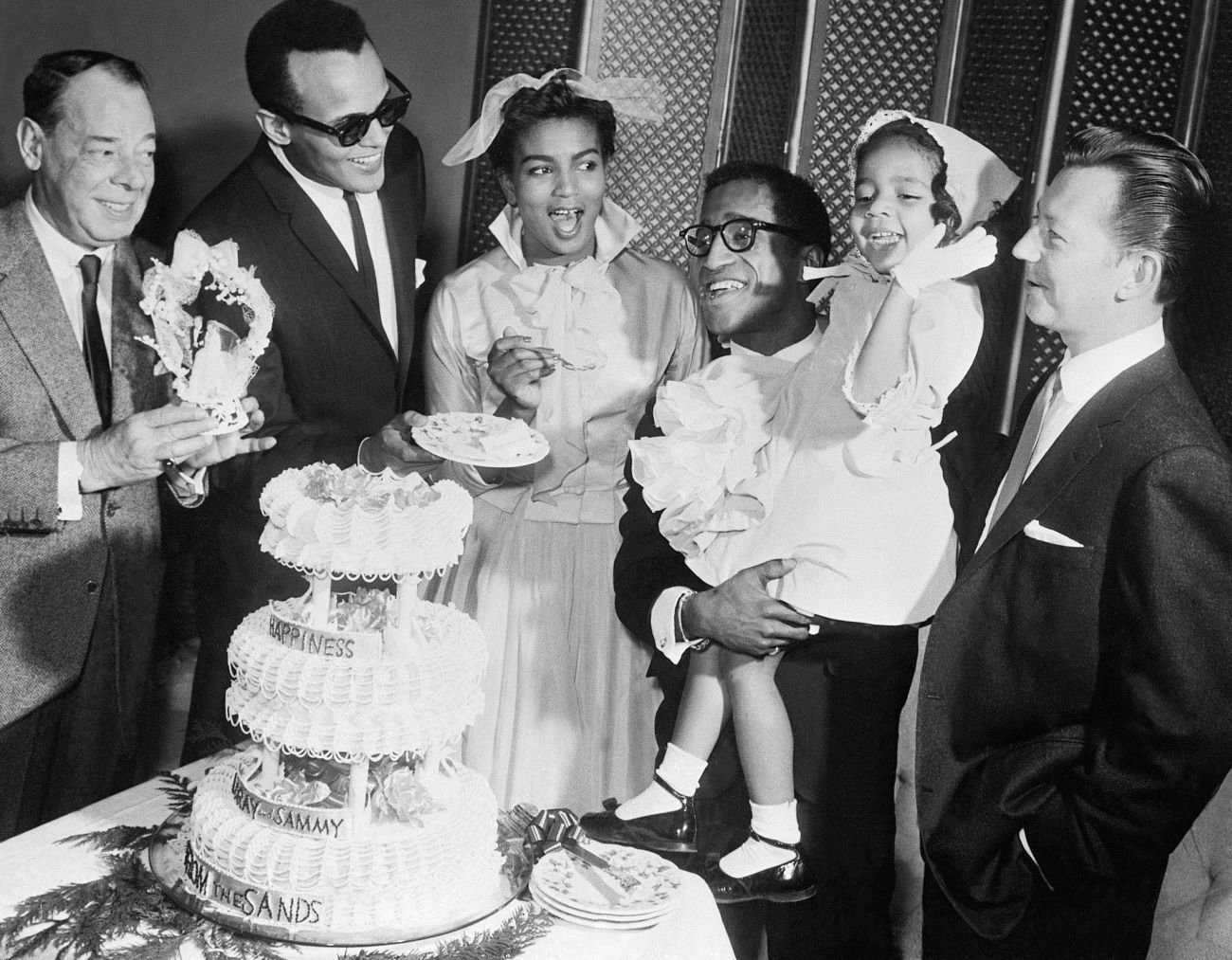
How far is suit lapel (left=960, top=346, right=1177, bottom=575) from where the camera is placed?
2.08m

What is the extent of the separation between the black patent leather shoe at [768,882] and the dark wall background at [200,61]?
2103mm

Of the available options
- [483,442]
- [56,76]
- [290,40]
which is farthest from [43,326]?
[483,442]

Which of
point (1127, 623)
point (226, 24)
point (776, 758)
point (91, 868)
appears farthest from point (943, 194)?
point (226, 24)

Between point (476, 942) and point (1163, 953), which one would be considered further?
point (1163, 953)

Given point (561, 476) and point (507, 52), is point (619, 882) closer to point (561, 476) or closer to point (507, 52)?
point (561, 476)

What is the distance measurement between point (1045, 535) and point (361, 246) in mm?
1765

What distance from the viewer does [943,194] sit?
2414 mm

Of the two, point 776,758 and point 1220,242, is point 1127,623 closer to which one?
point 776,758

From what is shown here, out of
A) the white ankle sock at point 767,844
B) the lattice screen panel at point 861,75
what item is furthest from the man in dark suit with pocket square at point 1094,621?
the lattice screen panel at point 861,75

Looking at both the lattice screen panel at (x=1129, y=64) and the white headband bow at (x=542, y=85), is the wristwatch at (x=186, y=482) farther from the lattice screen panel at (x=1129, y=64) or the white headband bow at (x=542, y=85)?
the lattice screen panel at (x=1129, y=64)

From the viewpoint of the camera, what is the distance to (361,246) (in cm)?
316

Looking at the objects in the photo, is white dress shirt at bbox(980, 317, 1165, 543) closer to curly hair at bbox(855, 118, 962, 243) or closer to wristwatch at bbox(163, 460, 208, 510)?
curly hair at bbox(855, 118, 962, 243)

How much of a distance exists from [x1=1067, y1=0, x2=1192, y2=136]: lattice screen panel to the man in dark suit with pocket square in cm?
112

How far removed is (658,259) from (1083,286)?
47.9 inches
